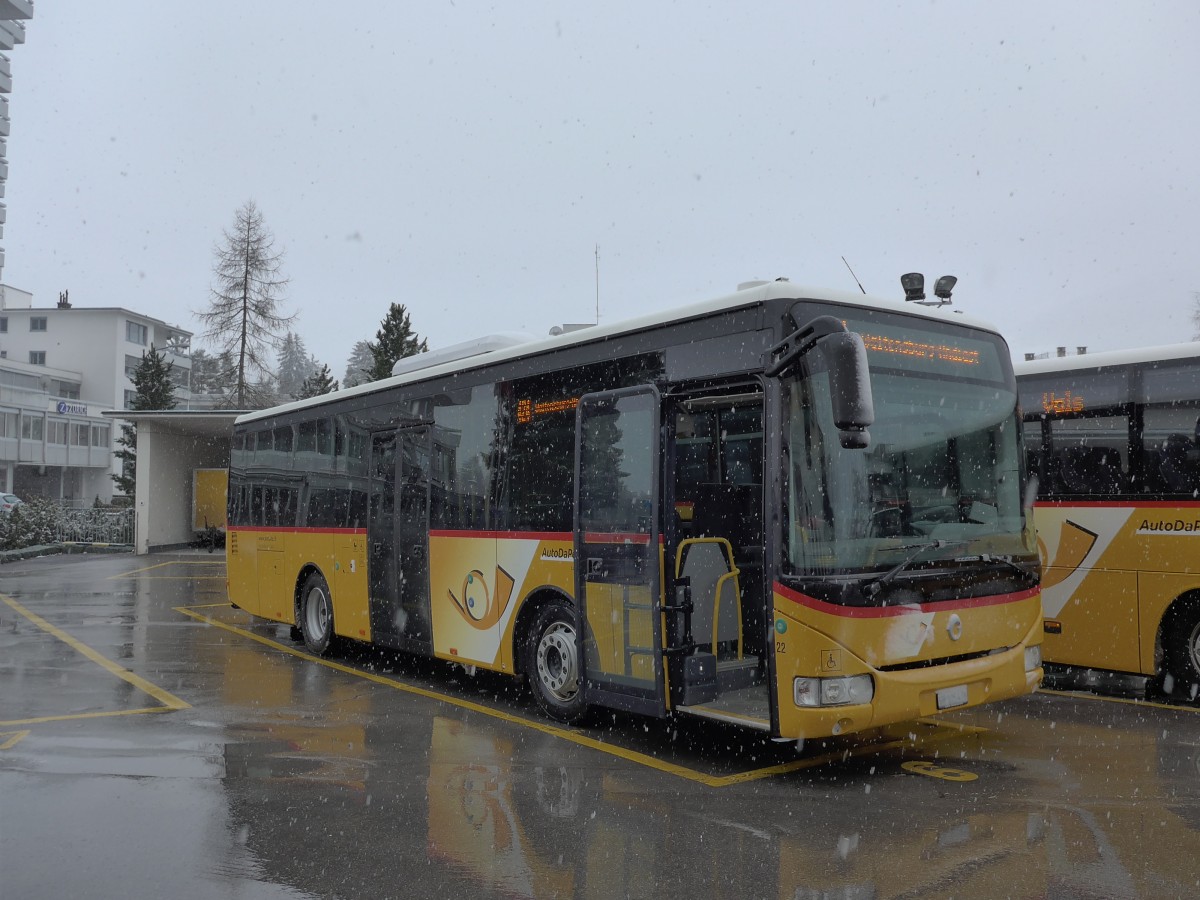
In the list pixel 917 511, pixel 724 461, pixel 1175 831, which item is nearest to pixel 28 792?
pixel 724 461

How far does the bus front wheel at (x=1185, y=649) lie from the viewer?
8742 mm

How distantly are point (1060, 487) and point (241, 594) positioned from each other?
445 inches

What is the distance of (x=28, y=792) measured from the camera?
20.9 feet

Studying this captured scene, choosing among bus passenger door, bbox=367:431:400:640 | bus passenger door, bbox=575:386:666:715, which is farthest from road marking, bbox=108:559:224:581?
bus passenger door, bbox=575:386:666:715

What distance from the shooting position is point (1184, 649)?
8844mm

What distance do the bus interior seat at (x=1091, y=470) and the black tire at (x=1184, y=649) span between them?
1.22 m

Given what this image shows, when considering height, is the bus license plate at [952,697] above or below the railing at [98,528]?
below

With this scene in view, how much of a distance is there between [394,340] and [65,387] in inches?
1454

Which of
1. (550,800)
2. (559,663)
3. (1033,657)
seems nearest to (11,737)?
(559,663)

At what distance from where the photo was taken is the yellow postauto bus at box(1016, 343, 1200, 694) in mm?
8781

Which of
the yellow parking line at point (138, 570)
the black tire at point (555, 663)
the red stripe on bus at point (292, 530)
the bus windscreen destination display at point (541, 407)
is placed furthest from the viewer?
the yellow parking line at point (138, 570)

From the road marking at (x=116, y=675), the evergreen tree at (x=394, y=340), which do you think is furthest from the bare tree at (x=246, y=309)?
the road marking at (x=116, y=675)

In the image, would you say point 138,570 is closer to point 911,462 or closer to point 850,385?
point 911,462

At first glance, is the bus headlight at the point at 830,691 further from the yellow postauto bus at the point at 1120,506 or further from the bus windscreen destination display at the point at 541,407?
the yellow postauto bus at the point at 1120,506
